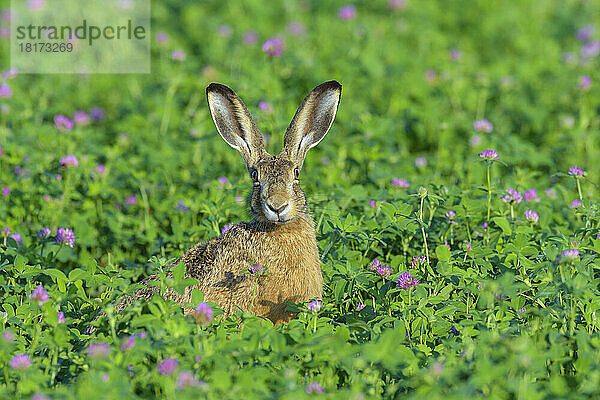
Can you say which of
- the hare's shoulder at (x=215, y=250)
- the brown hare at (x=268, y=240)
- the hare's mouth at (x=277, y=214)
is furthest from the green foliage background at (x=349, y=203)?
the hare's mouth at (x=277, y=214)

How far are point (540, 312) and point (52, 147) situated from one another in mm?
4913

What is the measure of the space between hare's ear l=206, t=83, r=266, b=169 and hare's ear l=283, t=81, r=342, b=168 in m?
0.22

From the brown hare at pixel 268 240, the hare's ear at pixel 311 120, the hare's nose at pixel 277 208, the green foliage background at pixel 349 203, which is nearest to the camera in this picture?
the green foliage background at pixel 349 203

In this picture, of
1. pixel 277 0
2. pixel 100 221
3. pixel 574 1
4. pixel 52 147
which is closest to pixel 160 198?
pixel 100 221

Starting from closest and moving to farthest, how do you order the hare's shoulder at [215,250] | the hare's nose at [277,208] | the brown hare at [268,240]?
1. the hare's nose at [277,208]
2. the brown hare at [268,240]
3. the hare's shoulder at [215,250]

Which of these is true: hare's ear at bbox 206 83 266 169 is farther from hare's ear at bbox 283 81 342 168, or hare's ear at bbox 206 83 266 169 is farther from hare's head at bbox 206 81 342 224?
hare's ear at bbox 283 81 342 168

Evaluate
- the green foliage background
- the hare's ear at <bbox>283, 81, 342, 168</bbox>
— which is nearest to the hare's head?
A: the hare's ear at <bbox>283, 81, 342, 168</bbox>

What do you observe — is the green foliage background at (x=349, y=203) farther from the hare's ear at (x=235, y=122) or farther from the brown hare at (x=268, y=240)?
the hare's ear at (x=235, y=122)

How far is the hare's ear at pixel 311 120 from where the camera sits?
5.89 m

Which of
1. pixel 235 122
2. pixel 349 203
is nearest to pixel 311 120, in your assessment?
pixel 235 122

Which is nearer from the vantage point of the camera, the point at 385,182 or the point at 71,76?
the point at 385,182

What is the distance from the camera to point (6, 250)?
577 centimetres

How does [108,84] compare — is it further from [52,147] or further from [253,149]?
[253,149]

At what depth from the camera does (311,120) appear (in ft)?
19.6
